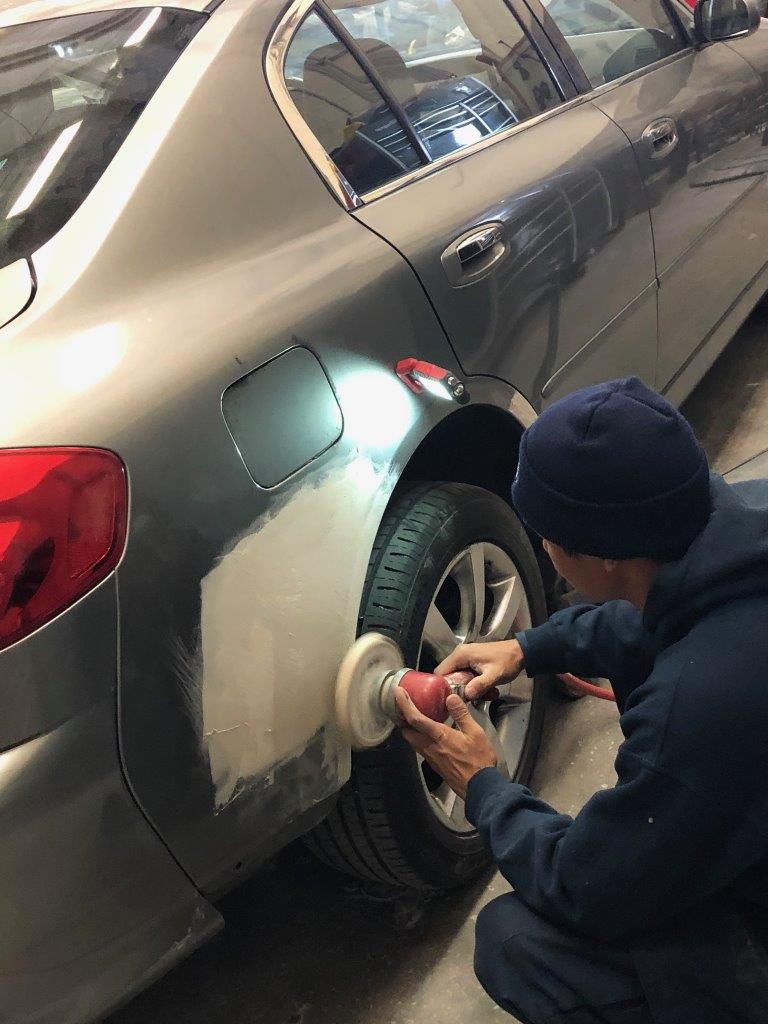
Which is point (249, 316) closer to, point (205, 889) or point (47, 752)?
point (47, 752)

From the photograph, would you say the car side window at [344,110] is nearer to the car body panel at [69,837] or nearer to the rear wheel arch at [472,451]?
the rear wheel arch at [472,451]

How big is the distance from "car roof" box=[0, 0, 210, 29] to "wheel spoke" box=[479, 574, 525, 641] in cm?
112

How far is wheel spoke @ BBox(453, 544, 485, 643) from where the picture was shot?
169 centimetres

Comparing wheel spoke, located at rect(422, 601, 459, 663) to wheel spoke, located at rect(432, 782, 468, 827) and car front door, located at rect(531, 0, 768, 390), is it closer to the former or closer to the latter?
wheel spoke, located at rect(432, 782, 468, 827)

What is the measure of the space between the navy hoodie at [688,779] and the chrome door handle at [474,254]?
67 cm

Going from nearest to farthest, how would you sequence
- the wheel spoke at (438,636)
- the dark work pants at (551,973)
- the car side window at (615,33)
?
the dark work pants at (551,973) → the wheel spoke at (438,636) → the car side window at (615,33)

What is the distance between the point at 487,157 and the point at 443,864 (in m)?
1.33

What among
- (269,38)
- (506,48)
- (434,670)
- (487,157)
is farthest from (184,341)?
(506,48)

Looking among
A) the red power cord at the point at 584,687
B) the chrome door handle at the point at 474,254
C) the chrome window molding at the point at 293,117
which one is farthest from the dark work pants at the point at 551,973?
the chrome window molding at the point at 293,117

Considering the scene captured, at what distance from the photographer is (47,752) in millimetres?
1040

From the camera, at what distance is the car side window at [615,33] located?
98.7 inches

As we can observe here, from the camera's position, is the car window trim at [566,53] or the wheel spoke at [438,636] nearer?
the wheel spoke at [438,636]

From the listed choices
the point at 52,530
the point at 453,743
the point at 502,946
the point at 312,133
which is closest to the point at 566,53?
the point at 312,133

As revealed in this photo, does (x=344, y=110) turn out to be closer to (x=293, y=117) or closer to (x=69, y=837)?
(x=293, y=117)
